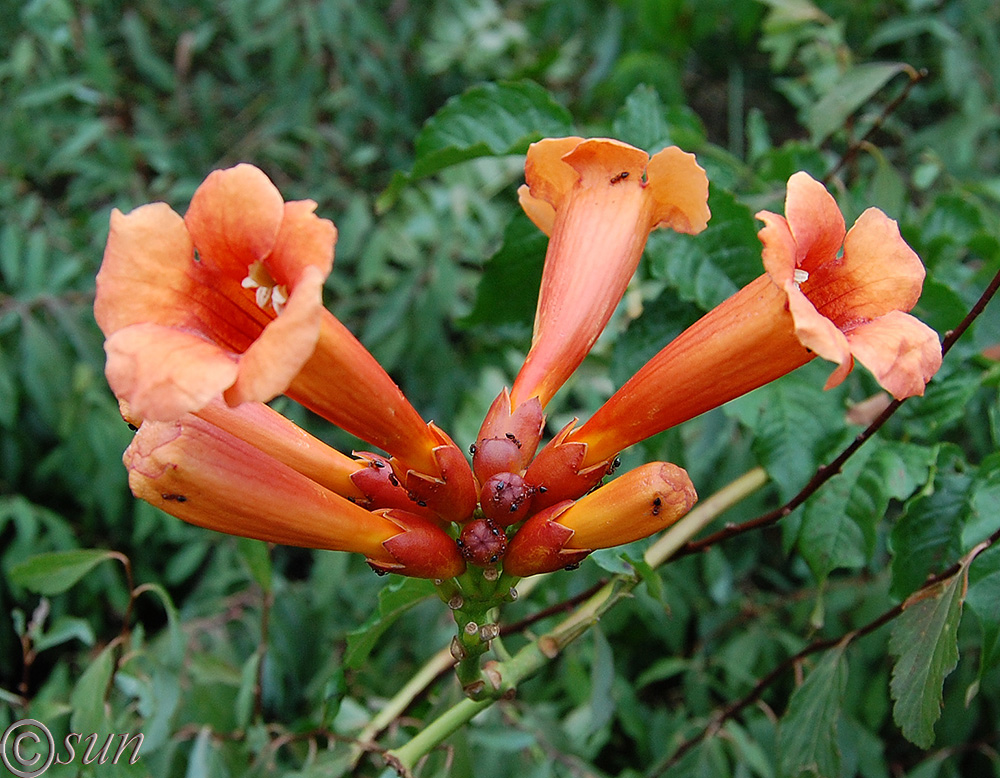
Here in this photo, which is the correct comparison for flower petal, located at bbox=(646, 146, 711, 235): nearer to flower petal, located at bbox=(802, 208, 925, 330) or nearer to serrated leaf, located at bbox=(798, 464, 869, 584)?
flower petal, located at bbox=(802, 208, 925, 330)

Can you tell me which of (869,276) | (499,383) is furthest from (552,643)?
(499,383)

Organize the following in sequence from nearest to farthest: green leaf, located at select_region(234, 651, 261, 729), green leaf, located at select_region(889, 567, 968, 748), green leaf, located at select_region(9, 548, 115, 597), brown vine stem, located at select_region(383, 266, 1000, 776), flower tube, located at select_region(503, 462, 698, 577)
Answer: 1. flower tube, located at select_region(503, 462, 698, 577)
2. green leaf, located at select_region(889, 567, 968, 748)
3. brown vine stem, located at select_region(383, 266, 1000, 776)
4. green leaf, located at select_region(9, 548, 115, 597)
5. green leaf, located at select_region(234, 651, 261, 729)

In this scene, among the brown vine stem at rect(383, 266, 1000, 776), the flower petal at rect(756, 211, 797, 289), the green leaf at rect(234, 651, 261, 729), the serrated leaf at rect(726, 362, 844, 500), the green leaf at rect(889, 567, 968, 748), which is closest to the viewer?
the flower petal at rect(756, 211, 797, 289)

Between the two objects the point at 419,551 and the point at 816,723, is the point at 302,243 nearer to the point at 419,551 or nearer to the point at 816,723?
the point at 419,551

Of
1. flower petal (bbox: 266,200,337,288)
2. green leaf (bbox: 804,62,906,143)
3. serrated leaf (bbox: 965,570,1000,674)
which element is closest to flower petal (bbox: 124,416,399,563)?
flower petal (bbox: 266,200,337,288)

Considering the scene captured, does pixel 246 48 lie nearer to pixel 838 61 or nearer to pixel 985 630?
pixel 838 61

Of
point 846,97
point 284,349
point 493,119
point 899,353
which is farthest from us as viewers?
point 846,97

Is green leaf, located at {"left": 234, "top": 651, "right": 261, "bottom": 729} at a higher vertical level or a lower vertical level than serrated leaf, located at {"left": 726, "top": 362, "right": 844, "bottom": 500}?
lower

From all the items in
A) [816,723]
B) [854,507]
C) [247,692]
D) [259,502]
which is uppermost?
[259,502]
